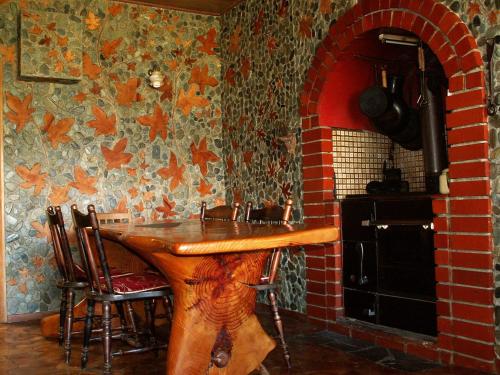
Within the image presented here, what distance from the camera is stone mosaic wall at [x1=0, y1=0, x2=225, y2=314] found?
15.5ft

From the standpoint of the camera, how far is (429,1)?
3221 millimetres

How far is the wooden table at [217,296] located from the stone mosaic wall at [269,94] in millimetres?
1709

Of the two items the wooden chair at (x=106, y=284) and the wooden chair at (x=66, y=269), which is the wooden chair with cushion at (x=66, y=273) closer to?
the wooden chair at (x=66, y=269)

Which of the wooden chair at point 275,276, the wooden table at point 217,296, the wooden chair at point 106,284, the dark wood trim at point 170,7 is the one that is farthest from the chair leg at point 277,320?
the dark wood trim at point 170,7

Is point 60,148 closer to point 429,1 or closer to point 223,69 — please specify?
point 223,69

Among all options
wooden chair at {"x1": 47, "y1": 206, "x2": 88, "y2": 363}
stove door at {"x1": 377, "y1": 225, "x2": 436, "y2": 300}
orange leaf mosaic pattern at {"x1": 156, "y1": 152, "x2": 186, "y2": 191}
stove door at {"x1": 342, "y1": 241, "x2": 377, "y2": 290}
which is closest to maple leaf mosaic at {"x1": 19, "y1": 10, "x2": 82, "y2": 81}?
orange leaf mosaic pattern at {"x1": 156, "y1": 152, "x2": 186, "y2": 191}

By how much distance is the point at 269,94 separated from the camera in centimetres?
483

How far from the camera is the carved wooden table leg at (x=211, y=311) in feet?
8.30

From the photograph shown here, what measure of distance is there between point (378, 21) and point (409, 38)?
31 centimetres

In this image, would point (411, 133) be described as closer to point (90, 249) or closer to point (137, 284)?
point (137, 284)

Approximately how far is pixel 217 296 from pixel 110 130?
9.58 ft

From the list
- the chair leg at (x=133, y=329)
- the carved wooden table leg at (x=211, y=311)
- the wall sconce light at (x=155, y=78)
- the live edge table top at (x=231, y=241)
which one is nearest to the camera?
the live edge table top at (x=231, y=241)

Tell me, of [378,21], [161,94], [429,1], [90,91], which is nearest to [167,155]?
[161,94]

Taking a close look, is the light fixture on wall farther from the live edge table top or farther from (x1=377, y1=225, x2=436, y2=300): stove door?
the live edge table top
